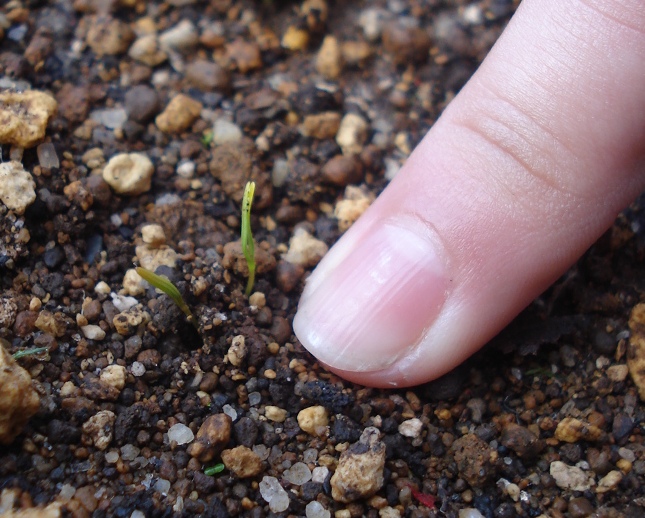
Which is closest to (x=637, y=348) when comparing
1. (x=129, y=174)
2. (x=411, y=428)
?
(x=411, y=428)

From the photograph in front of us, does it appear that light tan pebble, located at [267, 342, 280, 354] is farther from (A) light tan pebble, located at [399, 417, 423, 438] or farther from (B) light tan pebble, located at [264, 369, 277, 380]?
(A) light tan pebble, located at [399, 417, 423, 438]

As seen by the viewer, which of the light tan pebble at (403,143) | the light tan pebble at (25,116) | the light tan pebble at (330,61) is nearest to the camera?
the light tan pebble at (25,116)

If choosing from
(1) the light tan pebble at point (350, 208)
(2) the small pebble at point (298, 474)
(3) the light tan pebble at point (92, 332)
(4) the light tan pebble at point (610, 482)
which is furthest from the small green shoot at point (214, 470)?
(4) the light tan pebble at point (610, 482)

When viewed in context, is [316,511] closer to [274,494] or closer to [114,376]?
[274,494]

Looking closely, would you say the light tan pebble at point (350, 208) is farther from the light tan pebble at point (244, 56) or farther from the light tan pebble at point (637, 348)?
the light tan pebble at point (637, 348)

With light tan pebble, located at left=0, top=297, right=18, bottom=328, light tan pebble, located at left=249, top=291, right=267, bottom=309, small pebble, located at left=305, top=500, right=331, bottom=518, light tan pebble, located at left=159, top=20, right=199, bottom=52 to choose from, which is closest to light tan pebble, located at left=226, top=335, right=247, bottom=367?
light tan pebble, located at left=249, top=291, right=267, bottom=309

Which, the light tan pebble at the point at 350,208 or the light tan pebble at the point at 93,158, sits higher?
the light tan pebble at the point at 93,158

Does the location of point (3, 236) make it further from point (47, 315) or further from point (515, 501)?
point (515, 501)
